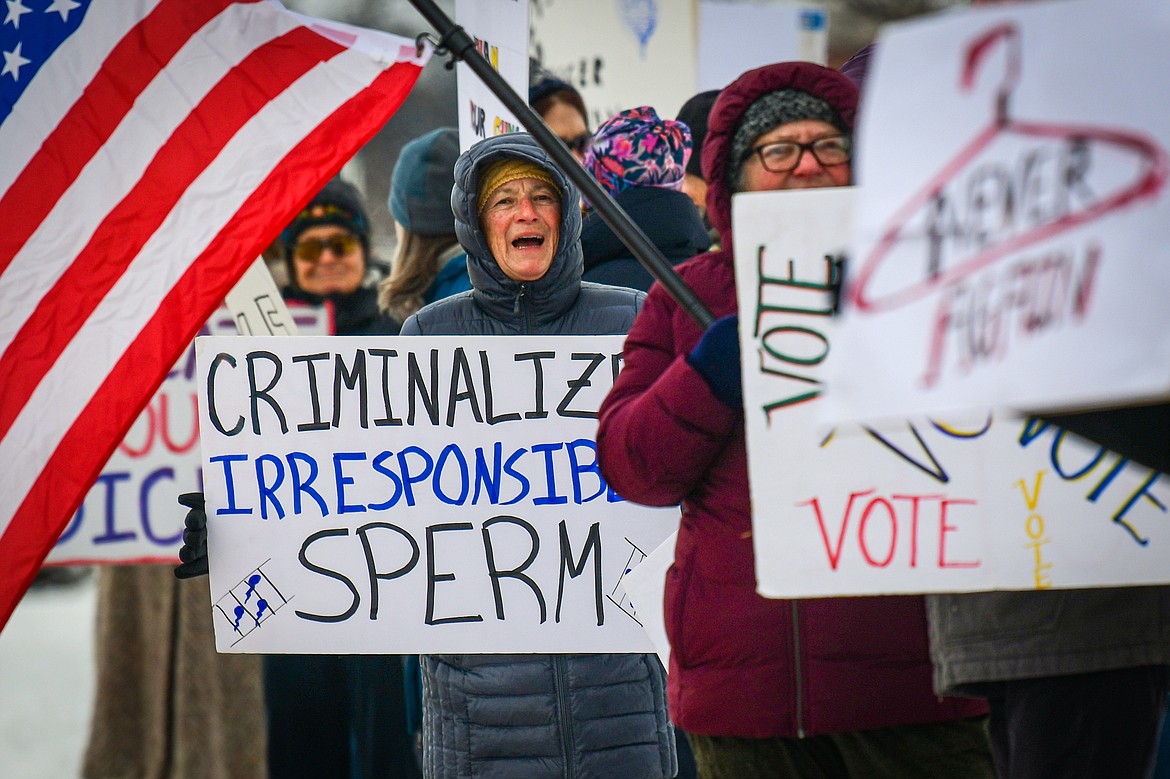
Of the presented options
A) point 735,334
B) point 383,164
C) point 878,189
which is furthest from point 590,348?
point 383,164

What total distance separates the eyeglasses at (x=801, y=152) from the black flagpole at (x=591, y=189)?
232mm

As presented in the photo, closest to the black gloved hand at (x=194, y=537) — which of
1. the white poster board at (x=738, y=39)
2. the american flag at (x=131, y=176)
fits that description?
A: the american flag at (x=131, y=176)

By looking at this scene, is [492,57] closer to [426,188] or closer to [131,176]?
[426,188]

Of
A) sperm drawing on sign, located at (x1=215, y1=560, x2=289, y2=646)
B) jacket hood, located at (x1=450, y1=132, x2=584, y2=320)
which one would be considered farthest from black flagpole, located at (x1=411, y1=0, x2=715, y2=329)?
sperm drawing on sign, located at (x1=215, y1=560, x2=289, y2=646)

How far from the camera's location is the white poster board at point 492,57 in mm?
4398

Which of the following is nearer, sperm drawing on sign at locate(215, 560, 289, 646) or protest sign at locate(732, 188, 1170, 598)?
protest sign at locate(732, 188, 1170, 598)

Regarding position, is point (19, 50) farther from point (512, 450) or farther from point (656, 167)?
point (656, 167)

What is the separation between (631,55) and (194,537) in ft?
11.9

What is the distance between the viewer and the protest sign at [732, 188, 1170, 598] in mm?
2436

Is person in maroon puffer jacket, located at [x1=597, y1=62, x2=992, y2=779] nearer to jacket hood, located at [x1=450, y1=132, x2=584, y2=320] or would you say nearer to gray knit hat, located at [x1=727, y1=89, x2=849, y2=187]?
gray knit hat, located at [x1=727, y1=89, x2=849, y2=187]

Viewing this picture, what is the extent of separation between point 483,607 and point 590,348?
2.00 feet

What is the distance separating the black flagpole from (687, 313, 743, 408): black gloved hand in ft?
0.19

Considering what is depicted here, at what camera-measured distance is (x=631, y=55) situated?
6.63 metres

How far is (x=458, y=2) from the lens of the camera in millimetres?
4363
